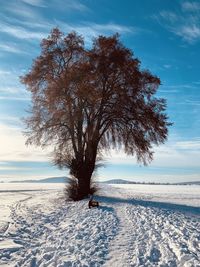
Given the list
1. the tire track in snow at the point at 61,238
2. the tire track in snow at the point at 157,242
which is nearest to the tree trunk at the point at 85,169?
the tire track in snow at the point at 61,238

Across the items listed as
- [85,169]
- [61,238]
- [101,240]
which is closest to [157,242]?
[101,240]

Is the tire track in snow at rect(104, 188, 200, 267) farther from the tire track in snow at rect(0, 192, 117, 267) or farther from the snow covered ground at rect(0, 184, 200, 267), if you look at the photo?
the tire track in snow at rect(0, 192, 117, 267)

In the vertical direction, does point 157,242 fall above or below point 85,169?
below

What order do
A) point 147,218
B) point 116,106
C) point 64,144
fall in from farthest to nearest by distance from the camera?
point 64,144 < point 116,106 < point 147,218

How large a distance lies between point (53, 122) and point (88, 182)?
522 cm

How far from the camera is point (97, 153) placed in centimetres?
2928

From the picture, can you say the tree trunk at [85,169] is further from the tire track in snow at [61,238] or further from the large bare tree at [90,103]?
the tire track in snow at [61,238]

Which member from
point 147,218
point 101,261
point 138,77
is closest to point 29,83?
point 138,77

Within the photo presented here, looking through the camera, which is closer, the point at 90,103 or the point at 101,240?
the point at 101,240

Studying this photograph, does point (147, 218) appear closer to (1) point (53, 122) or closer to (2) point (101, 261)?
(2) point (101, 261)

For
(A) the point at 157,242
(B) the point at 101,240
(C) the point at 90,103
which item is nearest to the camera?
(A) the point at 157,242

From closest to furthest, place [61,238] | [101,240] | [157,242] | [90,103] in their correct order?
[157,242], [101,240], [61,238], [90,103]

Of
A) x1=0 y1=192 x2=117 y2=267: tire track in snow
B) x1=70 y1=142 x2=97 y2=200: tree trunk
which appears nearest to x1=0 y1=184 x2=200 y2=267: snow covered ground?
x1=0 y1=192 x2=117 y2=267: tire track in snow

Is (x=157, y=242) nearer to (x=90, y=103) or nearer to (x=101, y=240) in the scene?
(x=101, y=240)
